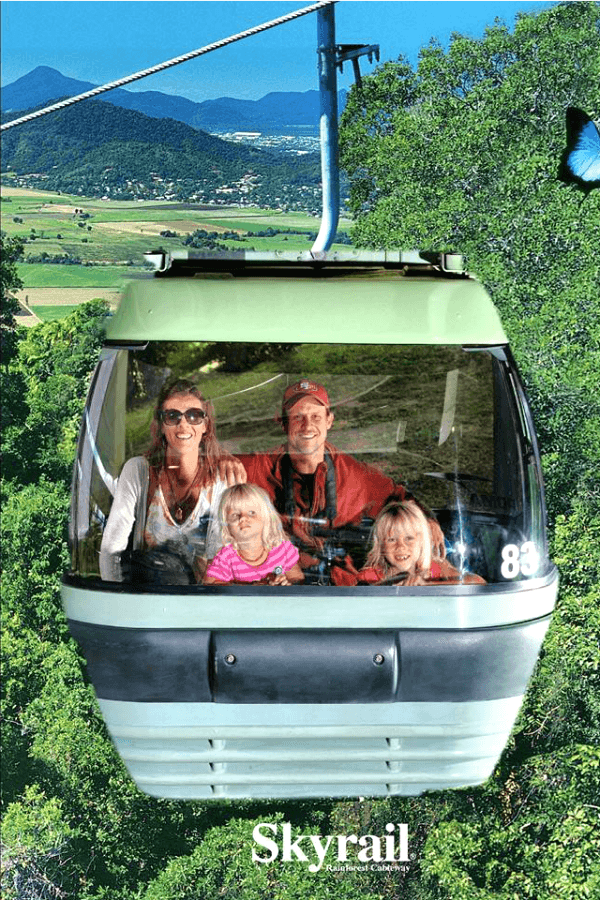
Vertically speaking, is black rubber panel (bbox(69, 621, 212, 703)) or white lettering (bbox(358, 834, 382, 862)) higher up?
black rubber panel (bbox(69, 621, 212, 703))

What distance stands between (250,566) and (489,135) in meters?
5.92

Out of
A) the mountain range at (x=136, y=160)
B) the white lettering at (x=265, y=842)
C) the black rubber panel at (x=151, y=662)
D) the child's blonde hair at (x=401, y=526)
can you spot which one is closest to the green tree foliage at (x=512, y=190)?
the mountain range at (x=136, y=160)

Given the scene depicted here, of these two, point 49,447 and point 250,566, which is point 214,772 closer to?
point 250,566

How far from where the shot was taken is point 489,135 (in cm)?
892

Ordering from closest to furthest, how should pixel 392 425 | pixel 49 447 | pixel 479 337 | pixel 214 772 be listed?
pixel 479 337 < pixel 214 772 < pixel 392 425 < pixel 49 447

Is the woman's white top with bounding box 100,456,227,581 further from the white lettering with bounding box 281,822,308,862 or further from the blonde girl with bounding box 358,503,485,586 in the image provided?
the white lettering with bounding box 281,822,308,862

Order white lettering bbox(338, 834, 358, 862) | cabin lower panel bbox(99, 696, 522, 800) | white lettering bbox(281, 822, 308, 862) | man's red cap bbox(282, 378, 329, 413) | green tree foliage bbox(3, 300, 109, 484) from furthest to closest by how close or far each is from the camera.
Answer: green tree foliage bbox(3, 300, 109, 484), white lettering bbox(281, 822, 308, 862), white lettering bbox(338, 834, 358, 862), man's red cap bbox(282, 378, 329, 413), cabin lower panel bbox(99, 696, 522, 800)

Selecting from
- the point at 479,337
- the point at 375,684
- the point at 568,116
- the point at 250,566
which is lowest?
the point at 375,684

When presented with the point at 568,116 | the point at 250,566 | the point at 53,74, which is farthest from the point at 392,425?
the point at 53,74

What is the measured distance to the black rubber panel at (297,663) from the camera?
347 centimetres

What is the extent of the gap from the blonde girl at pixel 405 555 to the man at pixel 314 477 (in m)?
0.23

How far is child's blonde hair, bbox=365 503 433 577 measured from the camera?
3.69 meters

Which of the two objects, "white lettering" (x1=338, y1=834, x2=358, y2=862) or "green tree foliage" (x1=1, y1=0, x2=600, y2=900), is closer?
"white lettering" (x1=338, y1=834, x2=358, y2=862)

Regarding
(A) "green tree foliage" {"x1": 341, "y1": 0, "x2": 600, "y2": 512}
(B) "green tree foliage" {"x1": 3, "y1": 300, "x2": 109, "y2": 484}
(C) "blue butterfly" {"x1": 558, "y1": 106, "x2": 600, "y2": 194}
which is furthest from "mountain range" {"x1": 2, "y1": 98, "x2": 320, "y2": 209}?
(C) "blue butterfly" {"x1": 558, "y1": 106, "x2": 600, "y2": 194}
